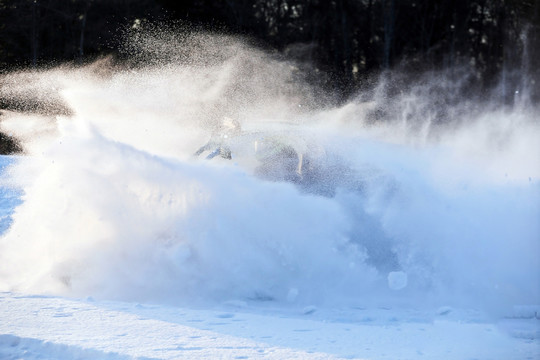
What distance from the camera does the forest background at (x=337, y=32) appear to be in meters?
22.4

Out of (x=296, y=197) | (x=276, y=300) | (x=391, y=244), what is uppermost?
(x=296, y=197)

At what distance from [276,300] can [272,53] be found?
1997cm

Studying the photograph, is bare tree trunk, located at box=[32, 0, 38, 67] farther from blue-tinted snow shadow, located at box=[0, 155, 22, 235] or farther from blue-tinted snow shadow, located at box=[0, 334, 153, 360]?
blue-tinted snow shadow, located at box=[0, 334, 153, 360]

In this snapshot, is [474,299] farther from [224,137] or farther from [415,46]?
[415,46]

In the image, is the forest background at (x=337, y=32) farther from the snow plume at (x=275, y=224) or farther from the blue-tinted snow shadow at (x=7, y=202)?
the snow plume at (x=275, y=224)

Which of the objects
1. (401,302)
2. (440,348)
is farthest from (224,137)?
(440,348)

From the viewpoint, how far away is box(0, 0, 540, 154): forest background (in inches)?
881

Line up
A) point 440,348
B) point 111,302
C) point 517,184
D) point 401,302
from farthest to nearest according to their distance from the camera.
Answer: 1. point 517,184
2. point 401,302
3. point 111,302
4. point 440,348

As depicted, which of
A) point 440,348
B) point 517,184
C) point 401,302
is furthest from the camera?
point 517,184

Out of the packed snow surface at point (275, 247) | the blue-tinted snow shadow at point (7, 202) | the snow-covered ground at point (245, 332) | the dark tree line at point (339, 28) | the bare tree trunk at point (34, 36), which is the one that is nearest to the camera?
the snow-covered ground at point (245, 332)

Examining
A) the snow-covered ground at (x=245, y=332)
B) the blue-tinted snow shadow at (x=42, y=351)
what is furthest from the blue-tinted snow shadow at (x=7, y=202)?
the blue-tinted snow shadow at (x=42, y=351)

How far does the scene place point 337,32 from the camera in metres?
30.5

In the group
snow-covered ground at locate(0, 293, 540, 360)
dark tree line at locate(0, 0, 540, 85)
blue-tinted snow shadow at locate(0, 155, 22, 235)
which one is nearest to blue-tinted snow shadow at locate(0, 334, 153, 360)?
snow-covered ground at locate(0, 293, 540, 360)

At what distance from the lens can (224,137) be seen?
7.22 m
